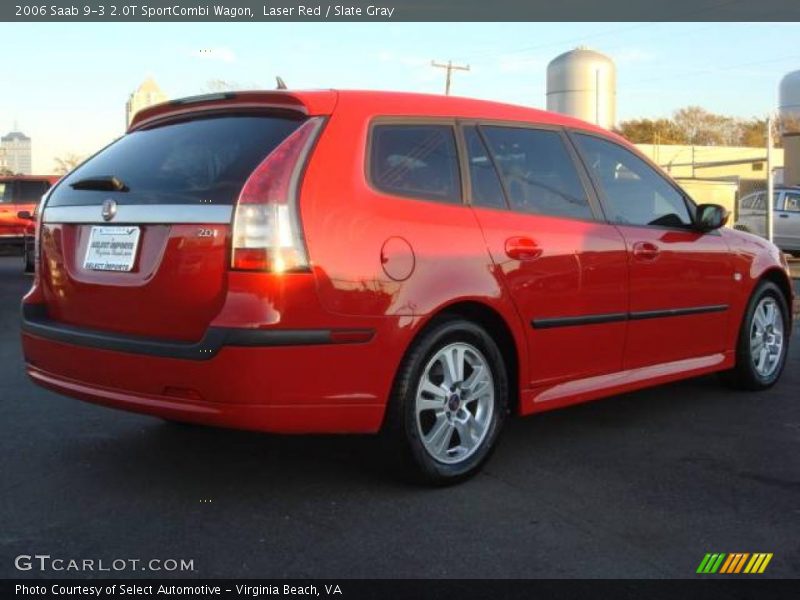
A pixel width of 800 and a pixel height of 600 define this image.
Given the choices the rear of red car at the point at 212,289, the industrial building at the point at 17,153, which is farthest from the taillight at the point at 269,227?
the industrial building at the point at 17,153

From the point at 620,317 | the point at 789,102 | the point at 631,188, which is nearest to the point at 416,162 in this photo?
the point at 620,317

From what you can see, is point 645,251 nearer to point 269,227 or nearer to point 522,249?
point 522,249

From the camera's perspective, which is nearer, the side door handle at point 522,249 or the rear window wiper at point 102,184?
the rear window wiper at point 102,184

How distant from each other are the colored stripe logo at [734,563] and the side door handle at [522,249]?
61.3 inches

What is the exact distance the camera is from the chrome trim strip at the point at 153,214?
343 centimetres

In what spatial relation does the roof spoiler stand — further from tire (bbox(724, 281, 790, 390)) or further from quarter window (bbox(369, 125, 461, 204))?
tire (bbox(724, 281, 790, 390))

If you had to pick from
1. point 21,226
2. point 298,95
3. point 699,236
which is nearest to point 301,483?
point 298,95

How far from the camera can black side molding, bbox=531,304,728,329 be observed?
168 inches

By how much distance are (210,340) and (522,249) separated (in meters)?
1.55

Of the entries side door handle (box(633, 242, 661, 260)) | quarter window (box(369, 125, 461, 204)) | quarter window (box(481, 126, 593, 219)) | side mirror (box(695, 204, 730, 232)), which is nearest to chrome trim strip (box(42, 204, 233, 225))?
quarter window (box(369, 125, 461, 204))

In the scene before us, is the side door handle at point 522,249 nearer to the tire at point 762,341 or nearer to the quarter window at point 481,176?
the quarter window at point 481,176
